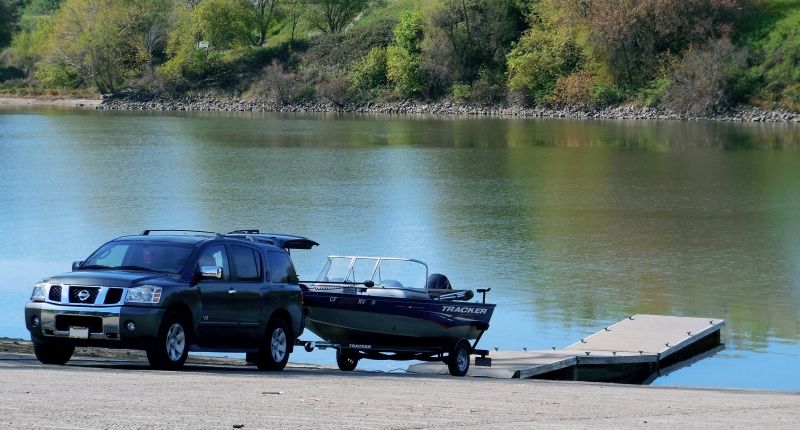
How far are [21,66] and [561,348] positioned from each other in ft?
407

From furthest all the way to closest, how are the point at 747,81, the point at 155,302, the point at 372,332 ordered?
the point at 747,81, the point at 372,332, the point at 155,302

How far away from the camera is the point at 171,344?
1416 centimetres

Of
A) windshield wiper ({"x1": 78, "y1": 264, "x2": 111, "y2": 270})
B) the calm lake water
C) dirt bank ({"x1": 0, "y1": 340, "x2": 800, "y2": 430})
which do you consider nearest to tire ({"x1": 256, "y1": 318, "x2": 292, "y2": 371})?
dirt bank ({"x1": 0, "y1": 340, "x2": 800, "y2": 430})

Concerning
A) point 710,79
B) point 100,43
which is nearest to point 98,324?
point 710,79

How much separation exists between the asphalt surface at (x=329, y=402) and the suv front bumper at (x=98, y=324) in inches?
13.6

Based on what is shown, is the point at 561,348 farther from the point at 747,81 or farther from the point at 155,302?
the point at 747,81

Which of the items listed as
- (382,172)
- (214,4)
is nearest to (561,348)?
(382,172)

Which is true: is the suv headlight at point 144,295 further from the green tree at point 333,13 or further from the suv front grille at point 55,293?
the green tree at point 333,13

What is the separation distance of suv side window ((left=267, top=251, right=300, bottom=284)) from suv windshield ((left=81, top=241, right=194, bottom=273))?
135 cm

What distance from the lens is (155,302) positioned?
45.1ft

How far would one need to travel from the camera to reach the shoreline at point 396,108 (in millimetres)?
92188

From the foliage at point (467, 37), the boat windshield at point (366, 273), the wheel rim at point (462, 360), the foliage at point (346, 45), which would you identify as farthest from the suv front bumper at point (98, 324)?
the foliage at point (346, 45)

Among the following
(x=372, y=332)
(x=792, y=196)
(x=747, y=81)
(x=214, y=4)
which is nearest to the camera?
(x=372, y=332)

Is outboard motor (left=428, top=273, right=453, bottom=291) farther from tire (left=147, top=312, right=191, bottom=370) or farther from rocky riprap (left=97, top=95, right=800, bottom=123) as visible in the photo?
rocky riprap (left=97, top=95, right=800, bottom=123)
